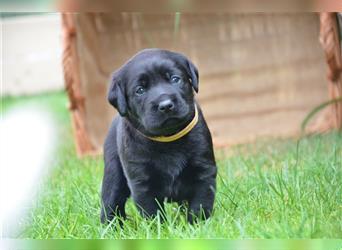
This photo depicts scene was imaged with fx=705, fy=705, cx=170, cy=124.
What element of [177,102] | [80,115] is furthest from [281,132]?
[177,102]

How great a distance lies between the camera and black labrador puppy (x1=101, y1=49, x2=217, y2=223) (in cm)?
122

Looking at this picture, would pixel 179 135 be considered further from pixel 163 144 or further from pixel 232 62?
pixel 232 62

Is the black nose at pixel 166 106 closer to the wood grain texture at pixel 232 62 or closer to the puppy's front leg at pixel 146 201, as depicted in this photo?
the puppy's front leg at pixel 146 201

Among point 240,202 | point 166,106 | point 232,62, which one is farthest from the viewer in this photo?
point 232,62

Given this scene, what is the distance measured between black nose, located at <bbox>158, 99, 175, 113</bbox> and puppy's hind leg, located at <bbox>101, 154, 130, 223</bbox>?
0.19 metres

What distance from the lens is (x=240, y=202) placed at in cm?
130

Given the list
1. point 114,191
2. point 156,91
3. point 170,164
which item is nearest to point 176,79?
point 156,91

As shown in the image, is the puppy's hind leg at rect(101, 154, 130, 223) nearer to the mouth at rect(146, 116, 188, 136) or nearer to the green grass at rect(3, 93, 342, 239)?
the green grass at rect(3, 93, 342, 239)

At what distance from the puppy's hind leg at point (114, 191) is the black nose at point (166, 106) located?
189 mm

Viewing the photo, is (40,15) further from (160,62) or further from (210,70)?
(160,62)

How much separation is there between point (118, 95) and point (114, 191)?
0.20m

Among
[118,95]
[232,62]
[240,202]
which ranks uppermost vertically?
[118,95]

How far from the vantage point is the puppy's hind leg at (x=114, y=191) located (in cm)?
133

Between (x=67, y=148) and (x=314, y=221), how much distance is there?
2.25 ft
